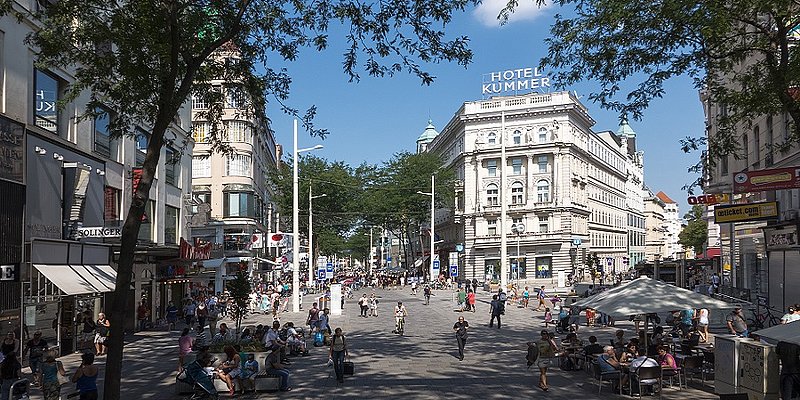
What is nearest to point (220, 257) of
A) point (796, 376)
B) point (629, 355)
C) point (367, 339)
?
point (367, 339)

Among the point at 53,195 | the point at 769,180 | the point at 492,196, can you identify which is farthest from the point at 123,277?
the point at 492,196

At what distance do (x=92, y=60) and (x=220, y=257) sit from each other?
107 ft

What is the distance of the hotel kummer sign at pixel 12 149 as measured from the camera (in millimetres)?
19453

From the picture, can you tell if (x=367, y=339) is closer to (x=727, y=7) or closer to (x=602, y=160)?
(x=727, y=7)

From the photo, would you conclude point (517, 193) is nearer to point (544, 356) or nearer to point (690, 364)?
point (690, 364)

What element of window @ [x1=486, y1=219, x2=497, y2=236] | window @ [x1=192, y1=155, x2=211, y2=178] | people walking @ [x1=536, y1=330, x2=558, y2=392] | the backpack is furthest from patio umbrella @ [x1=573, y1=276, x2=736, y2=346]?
window @ [x1=486, y1=219, x2=497, y2=236]

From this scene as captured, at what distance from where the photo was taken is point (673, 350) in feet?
64.5

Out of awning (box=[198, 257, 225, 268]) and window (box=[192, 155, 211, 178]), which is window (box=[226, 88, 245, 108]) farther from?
window (box=[192, 155, 211, 178])

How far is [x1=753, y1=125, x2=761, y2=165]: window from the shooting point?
33.8 m

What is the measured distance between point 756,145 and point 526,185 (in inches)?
1860

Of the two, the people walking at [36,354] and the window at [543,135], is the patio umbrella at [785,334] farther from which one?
the window at [543,135]

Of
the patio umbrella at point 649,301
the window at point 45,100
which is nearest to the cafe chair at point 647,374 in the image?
the patio umbrella at point 649,301

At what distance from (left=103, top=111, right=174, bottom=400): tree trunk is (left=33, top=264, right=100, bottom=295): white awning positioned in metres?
9.84

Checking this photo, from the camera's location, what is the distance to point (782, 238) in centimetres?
3044
